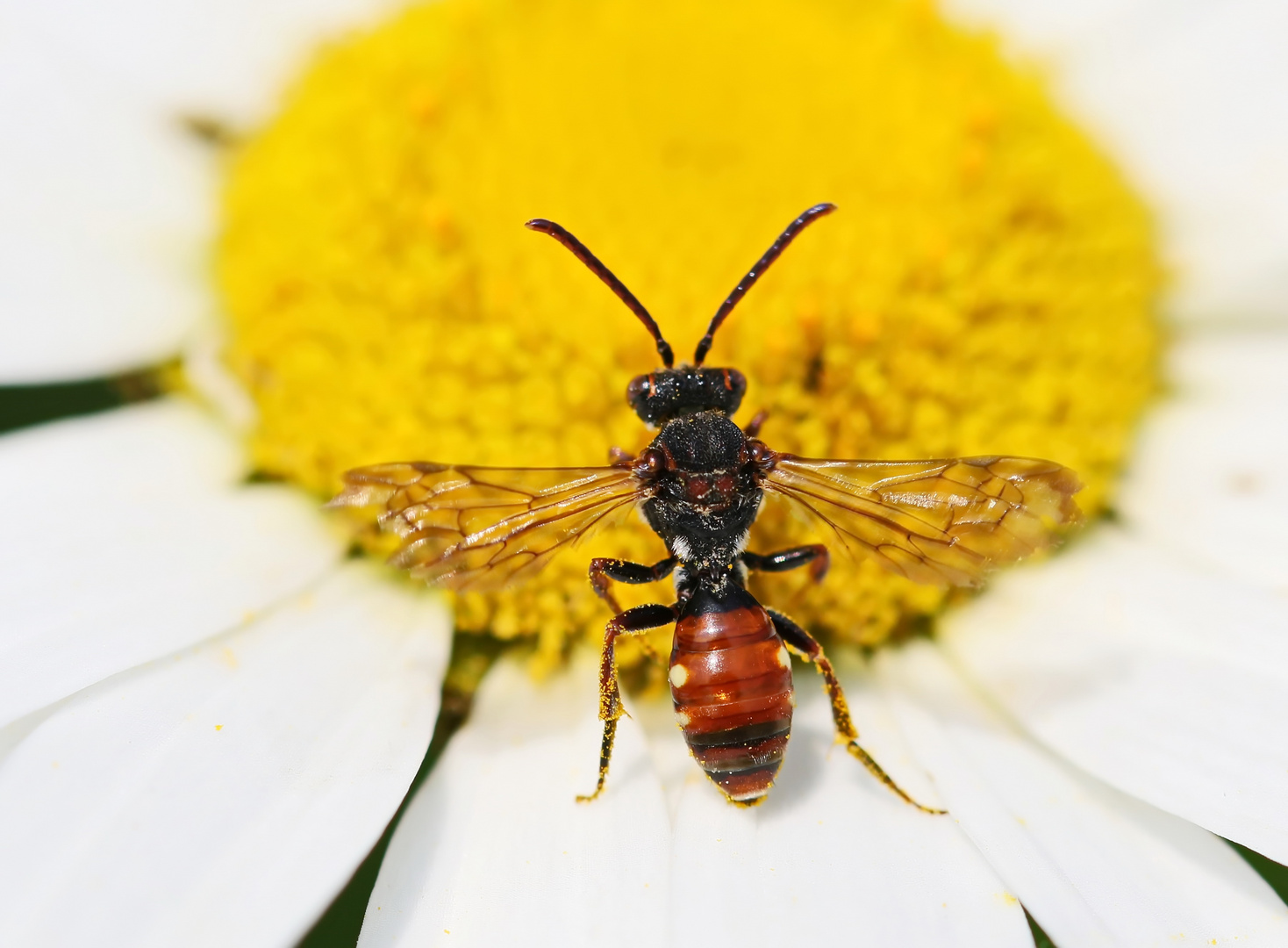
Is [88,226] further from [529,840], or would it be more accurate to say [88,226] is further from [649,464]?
[529,840]

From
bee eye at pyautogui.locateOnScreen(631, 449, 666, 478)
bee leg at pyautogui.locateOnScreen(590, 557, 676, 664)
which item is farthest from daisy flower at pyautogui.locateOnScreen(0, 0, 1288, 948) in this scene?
bee eye at pyautogui.locateOnScreen(631, 449, 666, 478)

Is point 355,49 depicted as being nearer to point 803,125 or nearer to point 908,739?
point 803,125

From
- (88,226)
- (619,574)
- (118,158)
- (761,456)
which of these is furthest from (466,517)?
(118,158)

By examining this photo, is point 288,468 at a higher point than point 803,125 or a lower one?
lower

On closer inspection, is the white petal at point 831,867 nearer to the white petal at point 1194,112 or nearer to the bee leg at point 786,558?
the bee leg at point 786,558

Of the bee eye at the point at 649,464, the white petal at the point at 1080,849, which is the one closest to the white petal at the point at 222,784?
the bee eye at the point at 649,464

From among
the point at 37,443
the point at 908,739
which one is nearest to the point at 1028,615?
the point at 908,739
